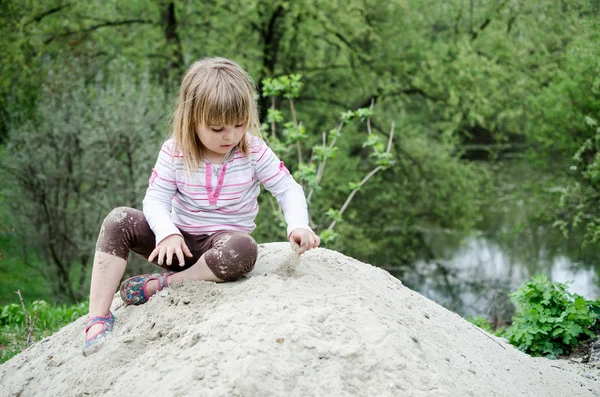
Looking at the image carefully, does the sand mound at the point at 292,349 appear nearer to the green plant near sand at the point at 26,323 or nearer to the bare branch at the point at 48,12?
the green plant near sand at the point at 26,323

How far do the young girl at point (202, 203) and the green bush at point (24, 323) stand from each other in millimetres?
1429

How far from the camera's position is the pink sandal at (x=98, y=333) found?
285 centimetres

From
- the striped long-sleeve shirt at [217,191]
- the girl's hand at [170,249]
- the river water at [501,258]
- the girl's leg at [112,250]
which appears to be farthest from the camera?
the river water at [501,258]

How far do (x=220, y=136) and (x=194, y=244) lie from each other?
1.96ft

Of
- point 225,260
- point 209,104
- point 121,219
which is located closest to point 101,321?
point 121,219

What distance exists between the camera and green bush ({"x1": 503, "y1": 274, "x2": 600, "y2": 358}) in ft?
12.9

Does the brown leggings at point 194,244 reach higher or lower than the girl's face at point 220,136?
lower

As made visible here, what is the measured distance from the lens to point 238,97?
9.65 ft

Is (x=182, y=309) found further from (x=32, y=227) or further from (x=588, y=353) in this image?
(x=32, y=227)

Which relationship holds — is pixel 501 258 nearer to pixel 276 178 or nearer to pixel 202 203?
pixel 276 178

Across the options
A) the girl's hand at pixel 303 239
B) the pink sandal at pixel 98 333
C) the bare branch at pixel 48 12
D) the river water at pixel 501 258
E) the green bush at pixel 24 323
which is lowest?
the river water at pixel 501 258

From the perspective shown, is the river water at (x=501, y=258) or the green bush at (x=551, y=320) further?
the river water at (x=501, y=258)

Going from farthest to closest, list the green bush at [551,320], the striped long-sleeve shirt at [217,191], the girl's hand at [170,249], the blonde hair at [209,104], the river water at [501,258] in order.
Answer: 1. the river water at [501,258]
2. the green bush at [551,320]
3. the striped long-sleeve shirt at [217,191]
4. the blonde hair at [209,104]
5. the girl's hand at [170,249]

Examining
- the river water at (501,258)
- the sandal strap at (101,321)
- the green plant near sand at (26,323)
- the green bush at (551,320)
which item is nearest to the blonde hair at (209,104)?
the sandal strap at (101,321)
